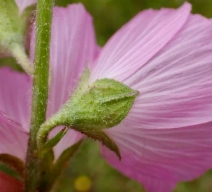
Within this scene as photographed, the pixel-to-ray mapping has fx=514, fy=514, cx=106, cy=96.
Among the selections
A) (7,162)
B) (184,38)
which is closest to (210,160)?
(184,38)

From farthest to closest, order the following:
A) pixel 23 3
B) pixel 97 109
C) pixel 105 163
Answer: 1. pixel 105 163
2. pixel 23 3
3. pixel 97 109

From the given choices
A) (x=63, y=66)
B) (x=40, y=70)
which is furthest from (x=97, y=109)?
(x=63, y=66)

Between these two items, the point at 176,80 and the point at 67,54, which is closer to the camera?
the point at 176,80

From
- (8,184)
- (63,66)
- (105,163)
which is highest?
Result: (63,66)

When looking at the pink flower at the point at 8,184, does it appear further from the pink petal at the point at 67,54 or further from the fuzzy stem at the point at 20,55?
the fuzzy stem at the point at 20,55

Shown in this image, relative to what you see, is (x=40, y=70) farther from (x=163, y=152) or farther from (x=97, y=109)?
(x=163, y=152)

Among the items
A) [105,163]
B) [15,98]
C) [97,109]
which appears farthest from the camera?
[105,163]
